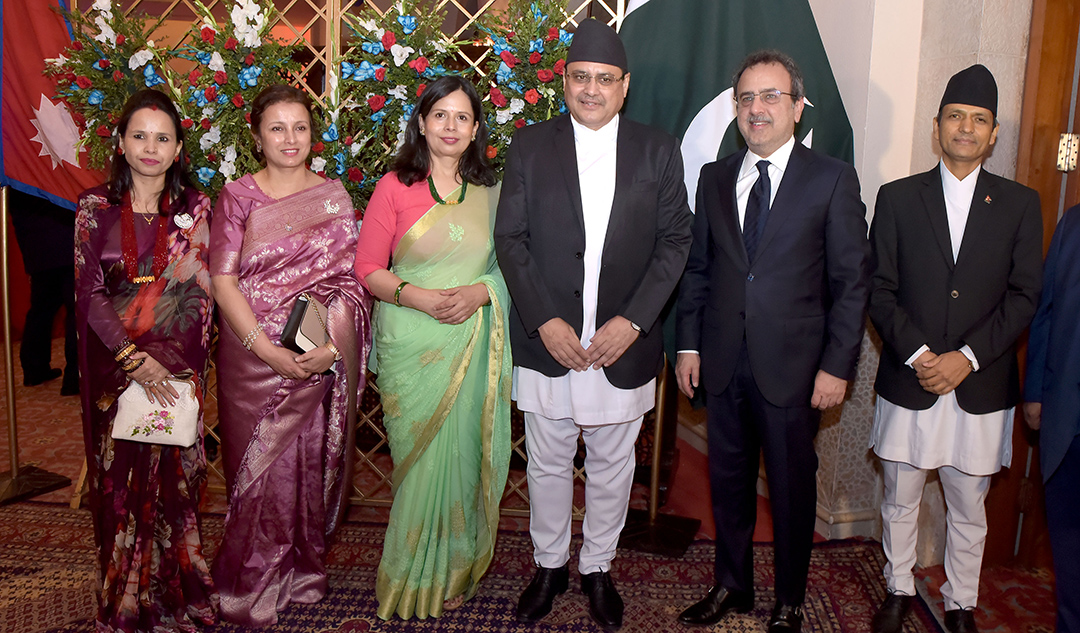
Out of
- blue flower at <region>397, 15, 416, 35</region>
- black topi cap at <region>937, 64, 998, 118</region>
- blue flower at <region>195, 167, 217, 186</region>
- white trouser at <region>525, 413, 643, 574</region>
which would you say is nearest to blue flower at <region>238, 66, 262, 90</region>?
blue flower at <region>195, 167, 217, 186</region>

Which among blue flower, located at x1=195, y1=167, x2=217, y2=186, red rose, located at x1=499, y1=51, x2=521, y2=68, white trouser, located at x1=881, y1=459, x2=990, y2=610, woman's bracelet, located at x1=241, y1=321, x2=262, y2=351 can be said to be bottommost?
white trouser, located at x1=881, y1=459, x2=990, y2=610

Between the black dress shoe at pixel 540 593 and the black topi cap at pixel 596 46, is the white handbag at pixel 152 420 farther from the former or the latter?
the black topi cap at pixel 596 46

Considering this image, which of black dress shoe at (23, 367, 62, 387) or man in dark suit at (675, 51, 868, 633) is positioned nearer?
man in dark suit at (675, 51, 868, 633)

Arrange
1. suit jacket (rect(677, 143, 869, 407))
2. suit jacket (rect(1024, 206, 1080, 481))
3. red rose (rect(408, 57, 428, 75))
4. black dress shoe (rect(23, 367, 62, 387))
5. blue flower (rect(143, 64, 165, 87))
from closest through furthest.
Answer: suit jacket (rect(1024, 206, 1080, 481)), suit jacket (rect(677, 143, 869, 407)), red rose (rect(408, 57, 428, 75)), blue flower (rect(143, 64, 165, 87)), black dress shoe (rect(23, 367, 62, 387))

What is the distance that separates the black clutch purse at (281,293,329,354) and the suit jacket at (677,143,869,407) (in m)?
1.19

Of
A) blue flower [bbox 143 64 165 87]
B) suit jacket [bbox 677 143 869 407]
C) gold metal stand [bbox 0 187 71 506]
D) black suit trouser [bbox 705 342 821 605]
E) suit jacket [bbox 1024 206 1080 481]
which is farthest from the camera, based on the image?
gold metal stand [bbox 0 187 71 506]

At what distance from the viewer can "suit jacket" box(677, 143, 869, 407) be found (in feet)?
6.84

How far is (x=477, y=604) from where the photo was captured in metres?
2.47

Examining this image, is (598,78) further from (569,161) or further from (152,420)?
(152,420)

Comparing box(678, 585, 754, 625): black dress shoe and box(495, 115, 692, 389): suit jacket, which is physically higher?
box(495, 115, 692, 389): suit jacket

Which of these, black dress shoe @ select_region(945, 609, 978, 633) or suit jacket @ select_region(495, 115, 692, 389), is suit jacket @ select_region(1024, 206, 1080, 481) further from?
suit jacket @ select_region(495, 115, 692, 389)

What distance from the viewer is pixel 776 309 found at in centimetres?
213

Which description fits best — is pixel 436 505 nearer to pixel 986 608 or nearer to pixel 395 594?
pixel 395 594

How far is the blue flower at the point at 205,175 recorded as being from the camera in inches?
115
